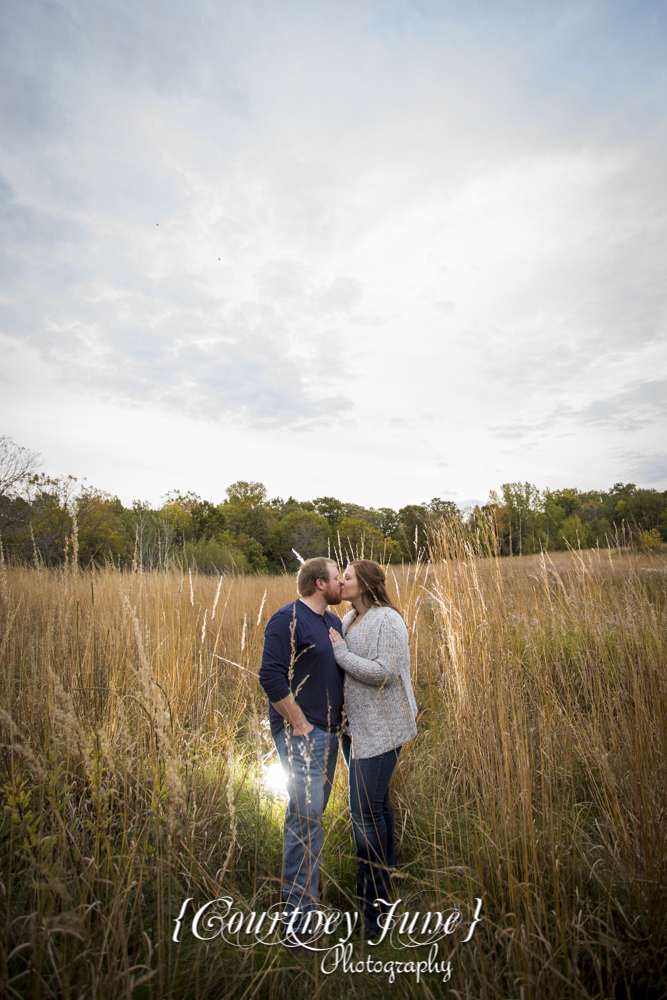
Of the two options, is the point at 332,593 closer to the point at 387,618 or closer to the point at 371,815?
the point at 387,618

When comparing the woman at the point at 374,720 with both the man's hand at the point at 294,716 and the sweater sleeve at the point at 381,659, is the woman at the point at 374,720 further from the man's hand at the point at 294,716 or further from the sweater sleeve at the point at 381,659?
the man's hand at the point at 294,716

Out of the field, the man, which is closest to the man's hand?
the man

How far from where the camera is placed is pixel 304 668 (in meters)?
2.15

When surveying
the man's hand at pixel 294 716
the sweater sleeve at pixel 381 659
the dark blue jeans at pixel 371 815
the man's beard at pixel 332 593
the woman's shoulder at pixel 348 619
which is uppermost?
the man's beard at pixel 332 593

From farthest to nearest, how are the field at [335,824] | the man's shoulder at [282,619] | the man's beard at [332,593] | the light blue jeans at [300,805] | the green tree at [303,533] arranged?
the green tree at [303,533] < the man's beard at [332,593] < the man's shoulder at [282,619] < the light blue jeans at [300,805] < the field at [335,824]

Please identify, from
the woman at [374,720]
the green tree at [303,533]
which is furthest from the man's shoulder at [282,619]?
the green tree at [303,533]

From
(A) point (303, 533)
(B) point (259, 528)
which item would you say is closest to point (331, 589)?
(A) point (303, 533)

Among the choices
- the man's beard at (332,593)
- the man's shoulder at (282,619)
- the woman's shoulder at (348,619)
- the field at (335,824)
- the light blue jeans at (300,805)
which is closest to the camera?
the field at (335,824)

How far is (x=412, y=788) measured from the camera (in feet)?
8.85

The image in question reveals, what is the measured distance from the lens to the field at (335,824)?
126 centimetres

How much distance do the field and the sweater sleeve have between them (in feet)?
1.46

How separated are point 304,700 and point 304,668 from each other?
140 millimetres

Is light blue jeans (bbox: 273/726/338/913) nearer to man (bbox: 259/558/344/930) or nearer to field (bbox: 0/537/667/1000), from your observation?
man (bbox: 259/558/344/930)

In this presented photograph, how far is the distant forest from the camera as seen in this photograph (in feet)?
13.3
